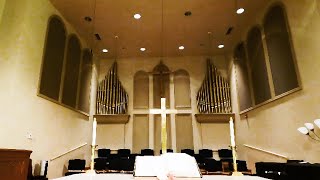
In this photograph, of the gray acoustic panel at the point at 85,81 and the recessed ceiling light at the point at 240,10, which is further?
the gray acoustic panel at the point at 85,81

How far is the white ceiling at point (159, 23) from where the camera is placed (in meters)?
6.62

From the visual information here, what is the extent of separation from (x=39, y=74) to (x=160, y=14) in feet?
12.6

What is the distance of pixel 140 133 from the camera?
377 inches

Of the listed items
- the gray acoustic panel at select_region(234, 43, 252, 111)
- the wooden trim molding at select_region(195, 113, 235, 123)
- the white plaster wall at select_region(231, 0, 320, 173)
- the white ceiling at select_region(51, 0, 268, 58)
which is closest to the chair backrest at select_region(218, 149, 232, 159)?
the wooden trim molding at select_region(195, 113, 235, 123)

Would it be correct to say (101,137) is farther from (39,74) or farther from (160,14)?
(160,14)

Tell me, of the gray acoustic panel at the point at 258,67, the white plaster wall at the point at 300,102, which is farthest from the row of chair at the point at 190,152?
the gray acoustic panel at the point at 258,67

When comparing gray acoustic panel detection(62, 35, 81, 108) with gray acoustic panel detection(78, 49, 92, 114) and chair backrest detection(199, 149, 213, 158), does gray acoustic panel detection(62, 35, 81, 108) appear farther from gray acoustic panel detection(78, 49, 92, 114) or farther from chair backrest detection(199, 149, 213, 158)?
chair backrest detection(199, 149, 213, 158)

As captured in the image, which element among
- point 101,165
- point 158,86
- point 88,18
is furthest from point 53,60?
point 158,86

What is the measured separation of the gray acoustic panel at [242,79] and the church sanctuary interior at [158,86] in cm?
4

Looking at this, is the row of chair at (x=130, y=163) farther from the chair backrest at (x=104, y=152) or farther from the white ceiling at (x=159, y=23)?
the white ceiling at (x=159, y=23)

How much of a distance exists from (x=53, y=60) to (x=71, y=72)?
1136mm

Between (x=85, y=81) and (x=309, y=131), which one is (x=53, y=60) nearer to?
(x=85, y=81)

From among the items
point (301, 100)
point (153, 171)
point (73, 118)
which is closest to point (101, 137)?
point (73, 118)

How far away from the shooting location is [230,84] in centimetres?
935
